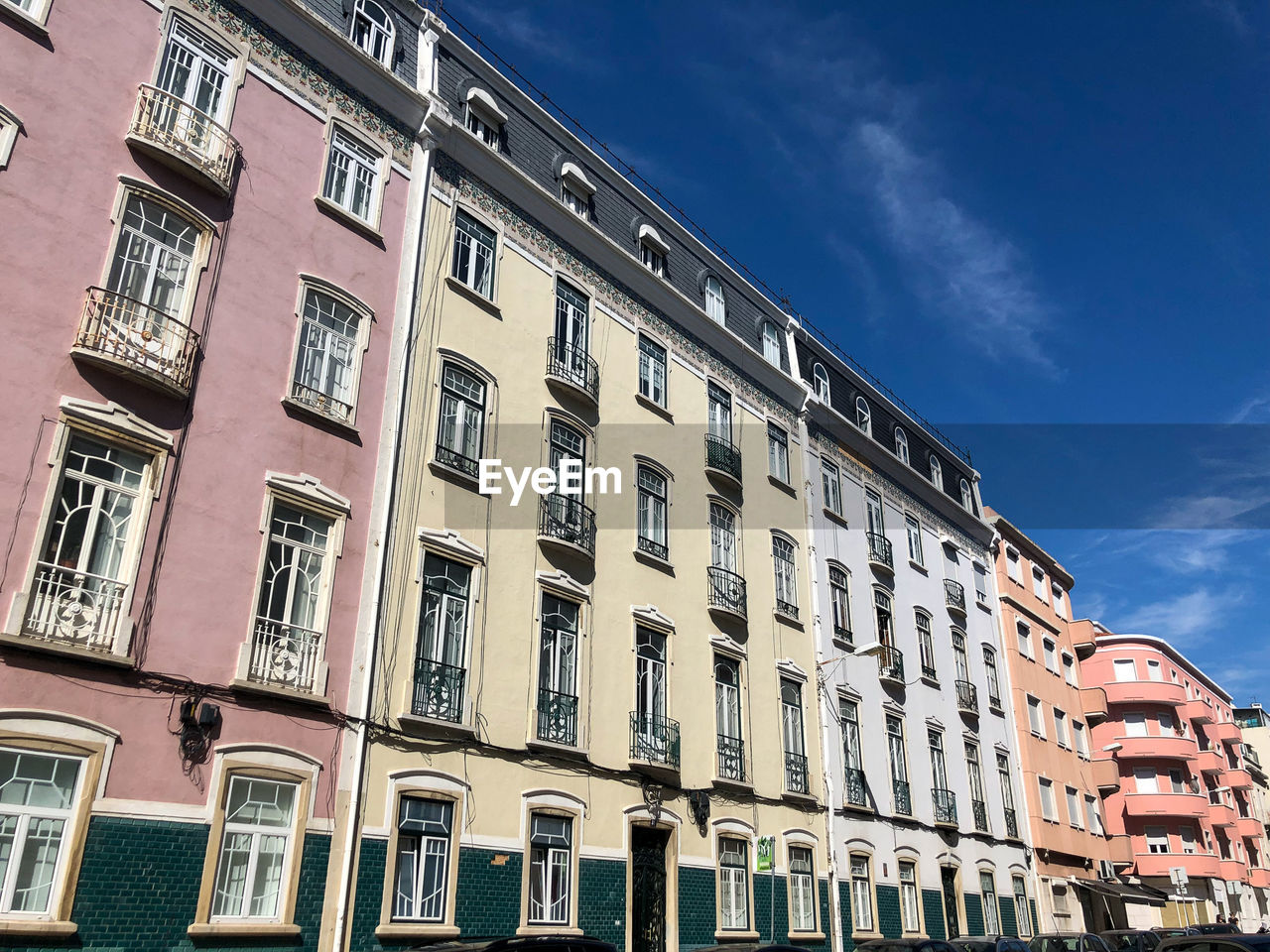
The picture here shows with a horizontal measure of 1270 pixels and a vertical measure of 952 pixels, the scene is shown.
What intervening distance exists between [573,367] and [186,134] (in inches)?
333

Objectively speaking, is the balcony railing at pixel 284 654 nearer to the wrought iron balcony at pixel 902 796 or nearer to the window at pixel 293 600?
the window at pixel 293 600

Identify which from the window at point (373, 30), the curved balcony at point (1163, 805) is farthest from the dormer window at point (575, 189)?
the curved balcony at point (1163, 805)

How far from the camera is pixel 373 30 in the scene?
1861cm

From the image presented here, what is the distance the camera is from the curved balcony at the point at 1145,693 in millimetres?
45094

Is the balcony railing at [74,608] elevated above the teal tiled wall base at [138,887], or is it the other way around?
the balcony railing at [74,608]

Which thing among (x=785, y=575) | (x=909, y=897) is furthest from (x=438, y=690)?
(x=909, y=897)

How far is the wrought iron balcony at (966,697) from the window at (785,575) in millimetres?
9156

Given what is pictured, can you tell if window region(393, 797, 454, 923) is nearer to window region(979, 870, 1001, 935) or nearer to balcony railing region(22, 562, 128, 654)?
balcony railing region(22, 562, 128, 654)

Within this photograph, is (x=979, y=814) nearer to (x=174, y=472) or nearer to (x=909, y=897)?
(x=909, y=897)

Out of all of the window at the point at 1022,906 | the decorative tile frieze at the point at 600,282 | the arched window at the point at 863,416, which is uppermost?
the arched window at the point at 863,416

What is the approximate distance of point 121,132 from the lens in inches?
556

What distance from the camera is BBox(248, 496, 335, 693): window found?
13.8 meters

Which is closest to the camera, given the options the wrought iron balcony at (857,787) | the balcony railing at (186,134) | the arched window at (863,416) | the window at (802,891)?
the balcony railing at (186,134)

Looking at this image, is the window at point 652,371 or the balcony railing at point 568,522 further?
the window at point 652,371
